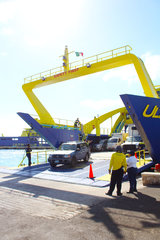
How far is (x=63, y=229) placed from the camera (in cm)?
432

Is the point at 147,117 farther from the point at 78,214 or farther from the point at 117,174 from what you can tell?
the point at 78,214

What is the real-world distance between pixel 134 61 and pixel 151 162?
814 cm

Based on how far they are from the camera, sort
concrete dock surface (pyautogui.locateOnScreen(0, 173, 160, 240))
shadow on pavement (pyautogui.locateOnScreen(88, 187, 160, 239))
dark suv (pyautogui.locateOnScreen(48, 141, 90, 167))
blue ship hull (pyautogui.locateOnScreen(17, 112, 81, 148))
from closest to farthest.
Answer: concrete dock surface (pyautogui.locateOnScreen(0, 173, 160, 240)) → shadow on pavement (pyautogui.locateOnScreen(88, 187, 160, 239)) → dark suv (pyautogui.locateOnScreen(48, 141, 90, 167)) → blue ship hull (pyautogui.locateOnScreen(17, 112, 81, 148))

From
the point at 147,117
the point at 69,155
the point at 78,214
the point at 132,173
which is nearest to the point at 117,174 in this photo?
the point at 132,173

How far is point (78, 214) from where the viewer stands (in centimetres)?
523

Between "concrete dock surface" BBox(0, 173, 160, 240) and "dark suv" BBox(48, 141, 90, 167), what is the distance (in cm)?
487

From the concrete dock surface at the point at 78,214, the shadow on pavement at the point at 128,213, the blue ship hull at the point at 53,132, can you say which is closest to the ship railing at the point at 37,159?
the blue ship hull at the point at 53,132

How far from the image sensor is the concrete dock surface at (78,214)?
13.4ft

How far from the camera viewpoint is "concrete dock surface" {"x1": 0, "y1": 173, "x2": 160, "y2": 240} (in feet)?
13.4

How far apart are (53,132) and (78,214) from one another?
1552cm

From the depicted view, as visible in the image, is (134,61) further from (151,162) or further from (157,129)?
(151,162)

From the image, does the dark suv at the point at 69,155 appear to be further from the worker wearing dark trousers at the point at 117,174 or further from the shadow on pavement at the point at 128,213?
the shadow on pavement at the point at 128,213

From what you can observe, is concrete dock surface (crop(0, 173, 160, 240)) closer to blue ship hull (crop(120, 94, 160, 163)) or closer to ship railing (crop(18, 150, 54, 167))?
blue ship hull (crop(120, 94, 160, 163))

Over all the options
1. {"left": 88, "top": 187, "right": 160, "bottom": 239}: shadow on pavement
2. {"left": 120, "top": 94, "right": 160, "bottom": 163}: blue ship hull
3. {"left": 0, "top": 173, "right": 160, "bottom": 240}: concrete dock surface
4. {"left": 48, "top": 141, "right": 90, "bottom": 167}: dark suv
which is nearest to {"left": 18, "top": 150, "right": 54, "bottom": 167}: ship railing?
{"left": 48, "top": 141, "right": 90, "bottom": 167}: dark suv
